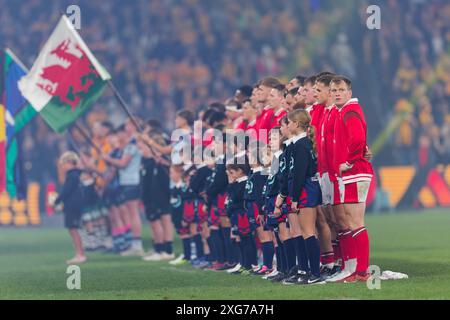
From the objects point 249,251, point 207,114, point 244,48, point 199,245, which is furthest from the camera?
point 244,48

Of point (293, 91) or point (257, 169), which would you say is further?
point (257, 169)

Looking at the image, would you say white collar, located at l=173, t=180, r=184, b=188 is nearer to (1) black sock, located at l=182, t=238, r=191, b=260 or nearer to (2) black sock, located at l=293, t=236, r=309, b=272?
(1) black sock, located at l=182, t=238, r=191, b=260

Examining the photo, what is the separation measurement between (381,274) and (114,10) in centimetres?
2016

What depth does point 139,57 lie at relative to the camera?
30031 mm

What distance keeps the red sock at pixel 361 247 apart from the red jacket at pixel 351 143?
0.52m

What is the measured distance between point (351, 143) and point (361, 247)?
3.36 ft

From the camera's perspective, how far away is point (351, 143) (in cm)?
1105

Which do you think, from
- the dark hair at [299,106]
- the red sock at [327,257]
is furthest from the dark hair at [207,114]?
the red sock at [327,257]

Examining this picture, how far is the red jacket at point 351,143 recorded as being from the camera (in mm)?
11039

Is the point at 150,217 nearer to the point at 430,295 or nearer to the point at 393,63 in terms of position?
the point at 430,295

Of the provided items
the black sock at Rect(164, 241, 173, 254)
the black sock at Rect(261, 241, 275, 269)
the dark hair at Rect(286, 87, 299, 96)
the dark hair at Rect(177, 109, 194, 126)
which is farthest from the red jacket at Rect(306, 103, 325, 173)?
the black sock at Rect(164, 241, 173, 254)

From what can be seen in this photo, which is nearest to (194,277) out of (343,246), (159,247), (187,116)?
(343,246)

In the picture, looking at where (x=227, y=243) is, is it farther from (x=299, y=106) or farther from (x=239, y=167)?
(x=299, y=106)
